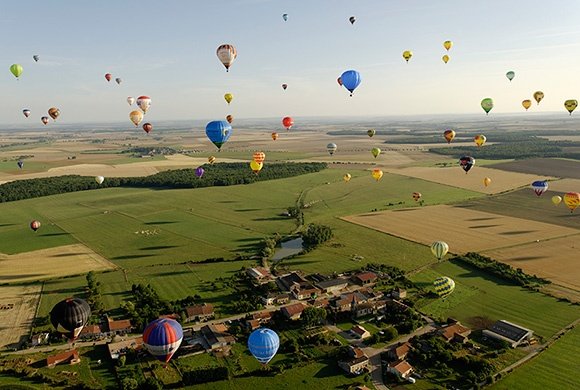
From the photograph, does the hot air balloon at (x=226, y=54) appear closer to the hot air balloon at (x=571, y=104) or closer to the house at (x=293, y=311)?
the house at (x=293, y=311)

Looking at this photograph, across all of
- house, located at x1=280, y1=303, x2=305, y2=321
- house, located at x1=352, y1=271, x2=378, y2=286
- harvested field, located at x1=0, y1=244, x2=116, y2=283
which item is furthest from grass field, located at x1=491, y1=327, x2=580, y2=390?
harvested field, located at x1=0, y1=244, x2=116, y2=283

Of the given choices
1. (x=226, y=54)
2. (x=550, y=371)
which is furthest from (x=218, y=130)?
(x=550, y=371)

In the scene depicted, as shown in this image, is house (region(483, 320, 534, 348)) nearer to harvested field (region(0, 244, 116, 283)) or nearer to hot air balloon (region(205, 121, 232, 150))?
hot air balloon (region(205, 121, 232, 150))

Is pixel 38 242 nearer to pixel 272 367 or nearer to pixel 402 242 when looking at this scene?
pixel 272 367

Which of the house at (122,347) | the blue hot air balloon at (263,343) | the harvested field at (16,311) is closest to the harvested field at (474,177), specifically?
the blue hot air balloon at (263,343)

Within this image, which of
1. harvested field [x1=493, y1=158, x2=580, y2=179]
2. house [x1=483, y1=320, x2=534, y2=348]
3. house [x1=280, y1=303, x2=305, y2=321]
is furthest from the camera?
harvested field [x1=493, y1=158, x2=580, y2=179]

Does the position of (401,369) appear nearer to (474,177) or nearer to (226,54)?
(226,54)
